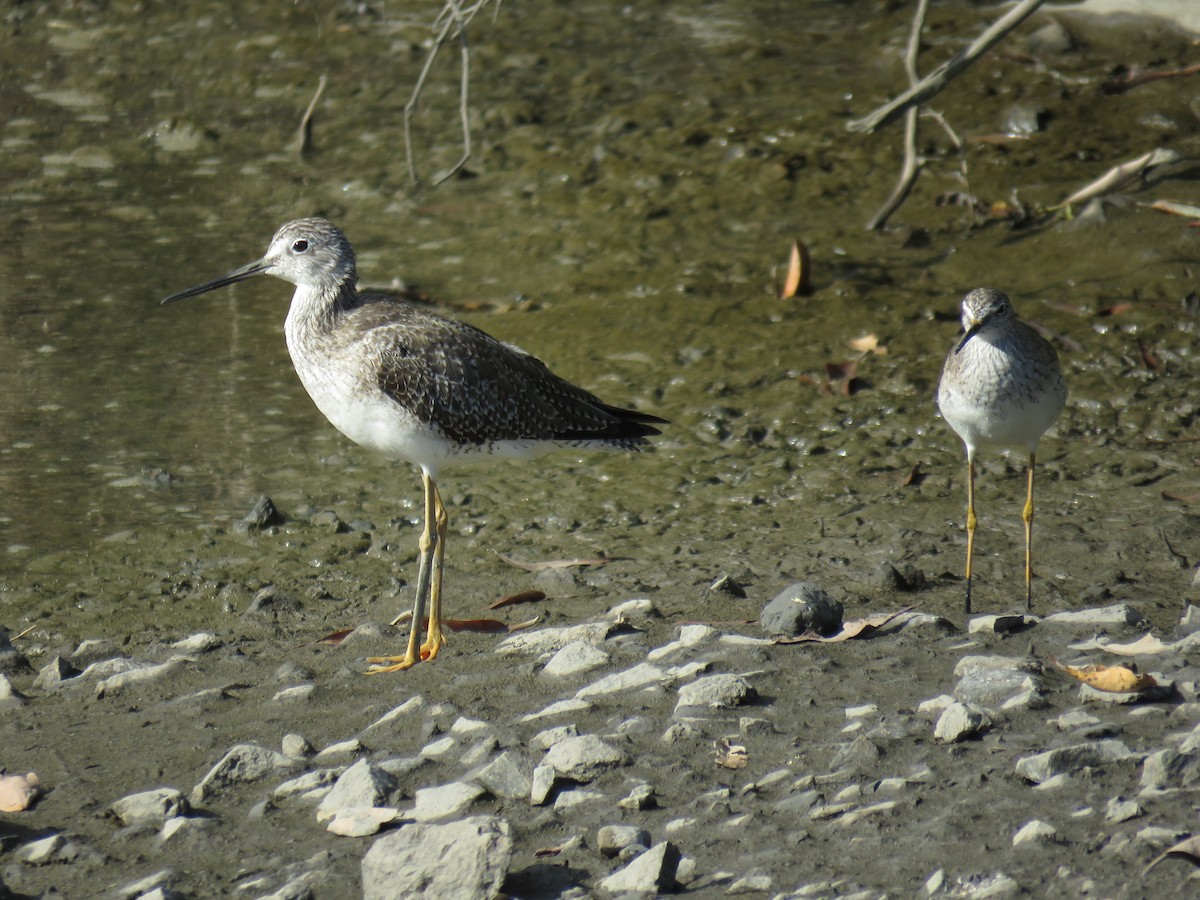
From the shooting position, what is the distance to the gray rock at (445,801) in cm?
456

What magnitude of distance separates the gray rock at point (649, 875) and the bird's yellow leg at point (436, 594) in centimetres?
211

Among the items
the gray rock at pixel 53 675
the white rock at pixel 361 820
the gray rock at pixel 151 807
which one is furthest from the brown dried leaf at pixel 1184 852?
the gray rock at pixel 53 675

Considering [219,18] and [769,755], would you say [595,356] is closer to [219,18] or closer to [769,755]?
[769,755]

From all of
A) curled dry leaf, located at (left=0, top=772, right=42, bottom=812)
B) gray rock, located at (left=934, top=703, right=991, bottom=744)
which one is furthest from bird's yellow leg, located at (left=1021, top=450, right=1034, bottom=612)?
curled dry leaf, located at (left=0, top=772, right=42, bottom=812)

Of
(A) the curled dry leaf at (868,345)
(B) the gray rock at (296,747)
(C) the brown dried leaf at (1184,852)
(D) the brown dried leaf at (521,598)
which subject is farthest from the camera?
(A) the curled dry leaf at (868,345)

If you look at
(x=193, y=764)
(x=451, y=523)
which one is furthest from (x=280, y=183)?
(x=193, y=764)

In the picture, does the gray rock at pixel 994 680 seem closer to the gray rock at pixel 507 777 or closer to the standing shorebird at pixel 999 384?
the standing shorebird at pixel 999 384

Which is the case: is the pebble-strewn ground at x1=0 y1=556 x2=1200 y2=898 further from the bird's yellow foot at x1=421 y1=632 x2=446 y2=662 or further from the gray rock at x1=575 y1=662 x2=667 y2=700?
the bird's yellow foot at x1=421 y1=632 x2=446 y2=662

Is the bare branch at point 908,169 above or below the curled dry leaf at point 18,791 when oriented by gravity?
above

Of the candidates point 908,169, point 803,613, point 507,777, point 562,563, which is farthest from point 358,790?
point 908,169

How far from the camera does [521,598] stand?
647cm

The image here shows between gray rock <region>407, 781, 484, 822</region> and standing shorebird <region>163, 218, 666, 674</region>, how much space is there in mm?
1301

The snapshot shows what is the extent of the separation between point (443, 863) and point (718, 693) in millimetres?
1299

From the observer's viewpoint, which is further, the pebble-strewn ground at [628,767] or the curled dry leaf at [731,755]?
the curled dry leaf at [731,755]
